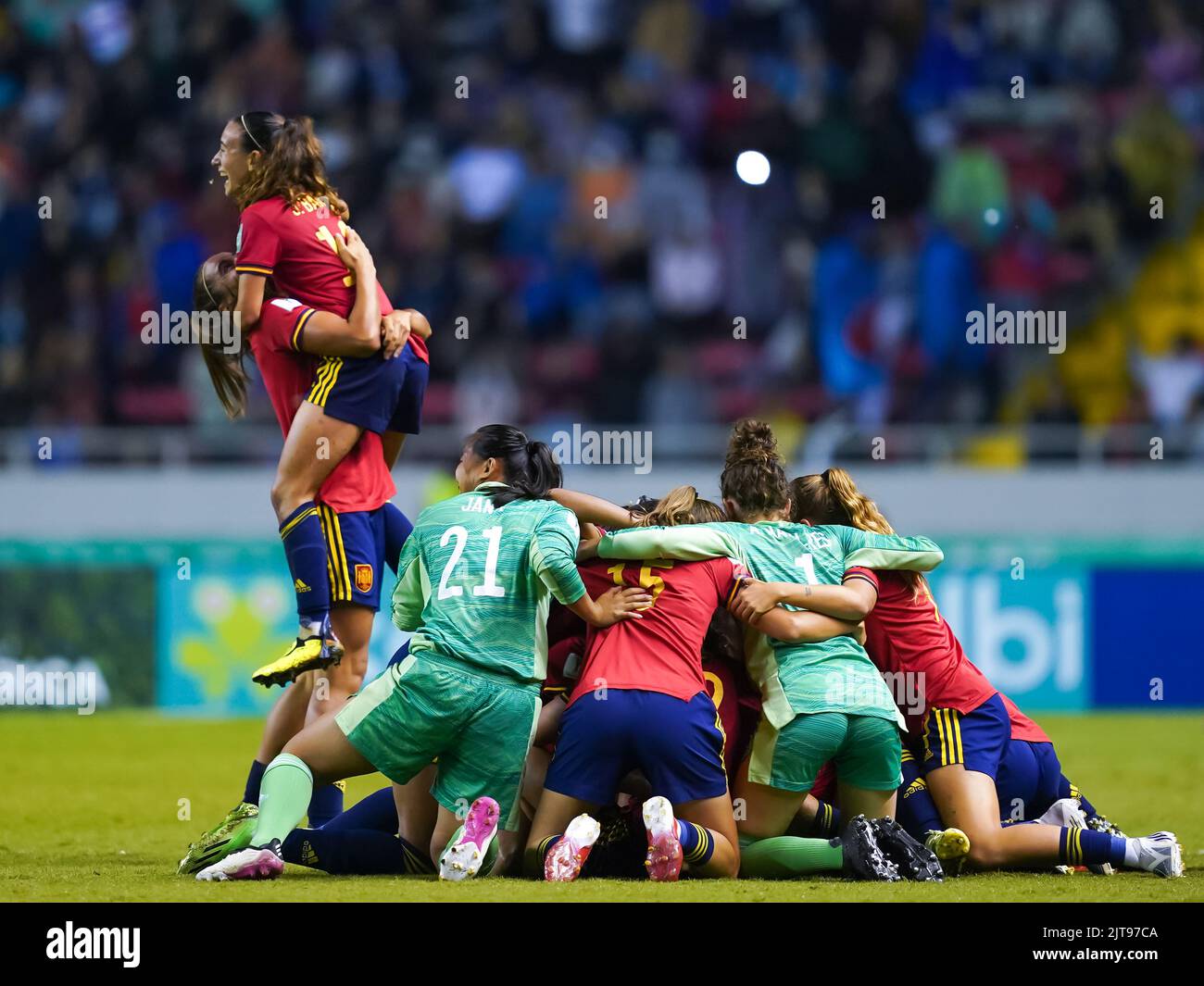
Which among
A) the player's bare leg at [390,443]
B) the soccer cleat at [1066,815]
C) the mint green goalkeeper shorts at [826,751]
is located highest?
the player's bare leg at [390,443]

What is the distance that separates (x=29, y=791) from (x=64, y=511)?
441 cm

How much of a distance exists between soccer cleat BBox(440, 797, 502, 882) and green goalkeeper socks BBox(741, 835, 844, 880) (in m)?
0.84

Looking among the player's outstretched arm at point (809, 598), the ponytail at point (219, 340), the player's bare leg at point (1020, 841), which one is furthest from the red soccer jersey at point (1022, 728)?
the ponytail at point (219, 340)

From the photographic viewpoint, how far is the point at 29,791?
809cm

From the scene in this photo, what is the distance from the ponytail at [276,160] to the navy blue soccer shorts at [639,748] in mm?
2060

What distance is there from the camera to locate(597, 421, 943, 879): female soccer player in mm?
5379

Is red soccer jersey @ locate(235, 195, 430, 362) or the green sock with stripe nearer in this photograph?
the green sock with stripe

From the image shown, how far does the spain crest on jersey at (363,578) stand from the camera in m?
5.95

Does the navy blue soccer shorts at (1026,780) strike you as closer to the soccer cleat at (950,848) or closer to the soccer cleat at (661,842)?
the soccer cleat at (950,848)

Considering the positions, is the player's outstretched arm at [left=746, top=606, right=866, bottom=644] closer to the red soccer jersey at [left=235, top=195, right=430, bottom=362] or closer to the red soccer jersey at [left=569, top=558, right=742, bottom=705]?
the red soccer jersey at [left=569, top=558, right=742, bottom=705]

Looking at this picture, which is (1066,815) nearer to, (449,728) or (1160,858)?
(1160,858)

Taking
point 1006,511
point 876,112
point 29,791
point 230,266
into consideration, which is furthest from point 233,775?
point 876,112

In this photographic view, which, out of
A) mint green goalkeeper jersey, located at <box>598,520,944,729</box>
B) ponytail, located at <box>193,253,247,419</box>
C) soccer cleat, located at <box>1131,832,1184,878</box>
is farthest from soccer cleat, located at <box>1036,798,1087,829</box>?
ponytail, located at <box>193,253,247,419</box>
